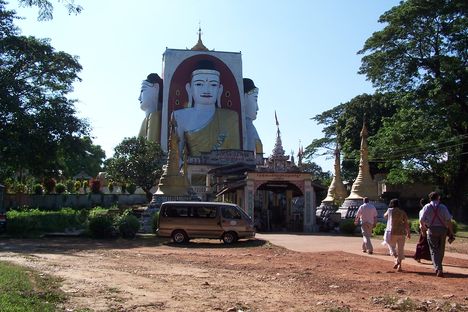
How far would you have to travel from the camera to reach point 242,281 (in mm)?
10883

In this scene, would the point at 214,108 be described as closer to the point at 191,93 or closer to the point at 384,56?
the point at 191,93

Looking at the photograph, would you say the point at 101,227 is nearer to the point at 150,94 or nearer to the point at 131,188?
the point at 131,188

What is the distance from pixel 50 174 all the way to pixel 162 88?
44.4 metres

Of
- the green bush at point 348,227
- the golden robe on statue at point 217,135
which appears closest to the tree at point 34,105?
the green bush at point 348,227

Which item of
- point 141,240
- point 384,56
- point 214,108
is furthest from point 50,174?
point 214,108

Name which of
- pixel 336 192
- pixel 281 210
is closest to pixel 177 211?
pixel 281 210

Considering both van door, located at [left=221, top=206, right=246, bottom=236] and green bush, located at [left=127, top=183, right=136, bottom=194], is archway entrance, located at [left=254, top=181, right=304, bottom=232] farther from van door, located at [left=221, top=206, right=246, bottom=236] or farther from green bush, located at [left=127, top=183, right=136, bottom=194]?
green bush, located at [left=127, top=183, right=136, bottom=194]

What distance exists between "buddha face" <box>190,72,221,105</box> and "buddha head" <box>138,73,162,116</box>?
7.22 m

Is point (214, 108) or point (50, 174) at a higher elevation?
point (214, 108)

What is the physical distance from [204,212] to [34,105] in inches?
557

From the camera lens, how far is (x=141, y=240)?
74.6 ft

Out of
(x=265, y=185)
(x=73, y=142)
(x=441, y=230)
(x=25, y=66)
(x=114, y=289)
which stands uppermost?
(x=25, y=66)

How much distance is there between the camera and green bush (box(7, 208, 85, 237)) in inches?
1005

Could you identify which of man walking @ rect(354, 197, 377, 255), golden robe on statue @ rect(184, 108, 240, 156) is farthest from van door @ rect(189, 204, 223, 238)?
golden robe on statue @ rect(184, 108, 240, 156)
